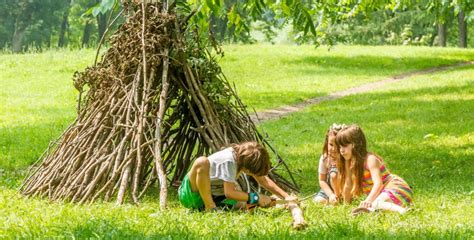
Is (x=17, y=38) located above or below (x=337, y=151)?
below

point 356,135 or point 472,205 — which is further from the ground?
point 356,135

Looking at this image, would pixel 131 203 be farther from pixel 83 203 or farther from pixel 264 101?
pixel 264 101

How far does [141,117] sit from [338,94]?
39.9 ft

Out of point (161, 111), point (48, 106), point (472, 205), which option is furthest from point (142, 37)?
point (48, 106)

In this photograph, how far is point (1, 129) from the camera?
1204cm

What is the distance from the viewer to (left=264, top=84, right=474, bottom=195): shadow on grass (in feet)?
27.0

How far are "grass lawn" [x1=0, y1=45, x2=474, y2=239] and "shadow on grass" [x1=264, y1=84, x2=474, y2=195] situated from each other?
0.06 feet

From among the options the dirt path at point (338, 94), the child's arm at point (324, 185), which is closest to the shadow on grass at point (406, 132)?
the dirt path at point (338, 94)

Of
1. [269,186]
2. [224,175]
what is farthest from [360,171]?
[224,175]

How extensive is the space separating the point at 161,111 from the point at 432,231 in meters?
2.54

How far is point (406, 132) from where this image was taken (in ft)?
38.1

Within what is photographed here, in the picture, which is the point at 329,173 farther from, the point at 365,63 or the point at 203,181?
the point at 365,63

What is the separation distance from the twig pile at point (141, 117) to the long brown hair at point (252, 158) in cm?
69

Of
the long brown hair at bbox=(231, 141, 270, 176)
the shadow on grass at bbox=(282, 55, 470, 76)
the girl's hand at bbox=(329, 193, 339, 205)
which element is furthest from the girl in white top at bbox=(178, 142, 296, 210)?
the shadow on grass at bbox=(282, 55, 470, 76)
